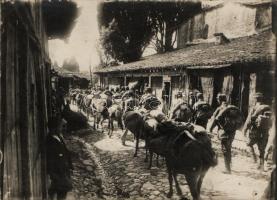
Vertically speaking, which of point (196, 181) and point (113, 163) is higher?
point (196, 181)

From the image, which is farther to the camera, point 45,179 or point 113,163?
point 113,163

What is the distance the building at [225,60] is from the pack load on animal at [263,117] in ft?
4.63

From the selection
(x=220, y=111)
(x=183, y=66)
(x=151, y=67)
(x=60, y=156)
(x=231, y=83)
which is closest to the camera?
(x=60, y=156)

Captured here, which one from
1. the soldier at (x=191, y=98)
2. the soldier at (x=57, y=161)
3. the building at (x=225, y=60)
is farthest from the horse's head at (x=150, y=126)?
the soldier at (x=191, y=98)

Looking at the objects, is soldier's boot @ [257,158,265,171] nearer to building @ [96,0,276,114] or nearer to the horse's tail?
building @ [96,0,276,114]

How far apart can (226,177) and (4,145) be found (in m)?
5.00

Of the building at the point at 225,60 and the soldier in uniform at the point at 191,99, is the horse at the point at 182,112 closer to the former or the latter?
the building at the point at 225,60

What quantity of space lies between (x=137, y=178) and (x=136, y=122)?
A: 1.94m

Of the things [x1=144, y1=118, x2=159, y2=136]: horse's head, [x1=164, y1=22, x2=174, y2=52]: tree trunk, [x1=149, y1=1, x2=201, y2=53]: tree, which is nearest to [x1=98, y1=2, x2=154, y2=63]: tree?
[x1=149, y1=1, x2=201, y2=53]: tree

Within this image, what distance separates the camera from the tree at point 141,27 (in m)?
19.2

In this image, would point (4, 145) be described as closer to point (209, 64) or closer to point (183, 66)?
point (209, 64)

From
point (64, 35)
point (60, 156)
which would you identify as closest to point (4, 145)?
point (60, 156)

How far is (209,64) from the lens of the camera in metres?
12.6

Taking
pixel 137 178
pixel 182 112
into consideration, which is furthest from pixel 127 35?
pixel 137 178
